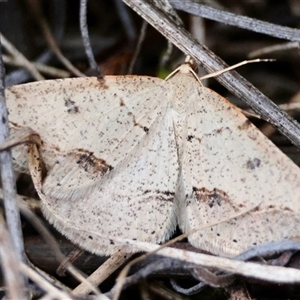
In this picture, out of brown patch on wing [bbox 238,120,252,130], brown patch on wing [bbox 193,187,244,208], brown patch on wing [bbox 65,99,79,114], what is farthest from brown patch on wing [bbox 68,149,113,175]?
brown patch on wing [bbox 238,120,252,130]

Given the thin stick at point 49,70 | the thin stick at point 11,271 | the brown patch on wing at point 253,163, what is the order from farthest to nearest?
the thin stick at point 49,70 → the brown patch on wing at point 253,163 → the thin stick at point 11,271

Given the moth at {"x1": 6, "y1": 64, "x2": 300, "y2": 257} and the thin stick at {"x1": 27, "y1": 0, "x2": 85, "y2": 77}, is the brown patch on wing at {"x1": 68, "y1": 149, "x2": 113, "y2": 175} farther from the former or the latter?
the thin stick at {"x1": 27, "y1": 0, "x2": 85, "y2": 77}

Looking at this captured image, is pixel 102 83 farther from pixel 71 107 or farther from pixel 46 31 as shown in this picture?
pixel 46 31

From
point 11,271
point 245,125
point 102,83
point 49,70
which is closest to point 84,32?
point 49,70

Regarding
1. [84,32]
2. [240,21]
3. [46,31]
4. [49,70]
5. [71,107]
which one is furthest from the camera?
[46,31]

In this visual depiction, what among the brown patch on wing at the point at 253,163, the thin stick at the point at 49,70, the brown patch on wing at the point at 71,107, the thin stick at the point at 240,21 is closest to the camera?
the brown patch on wing at the point at 253,163

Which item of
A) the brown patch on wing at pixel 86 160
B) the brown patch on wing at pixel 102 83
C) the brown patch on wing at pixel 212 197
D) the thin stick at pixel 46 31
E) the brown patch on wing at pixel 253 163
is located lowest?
the brown patch on wing at pixel 212 197

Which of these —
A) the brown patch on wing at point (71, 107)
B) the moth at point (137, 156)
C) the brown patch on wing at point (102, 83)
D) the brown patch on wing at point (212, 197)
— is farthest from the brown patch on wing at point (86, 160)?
the brown patch on wing at point (212, 197)

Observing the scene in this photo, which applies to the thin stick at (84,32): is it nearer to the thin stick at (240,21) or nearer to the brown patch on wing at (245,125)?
the thin stick at (240,21)

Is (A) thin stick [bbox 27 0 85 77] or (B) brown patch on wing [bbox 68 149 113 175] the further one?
(A) thin stick [bbox 27 0 85 77]
